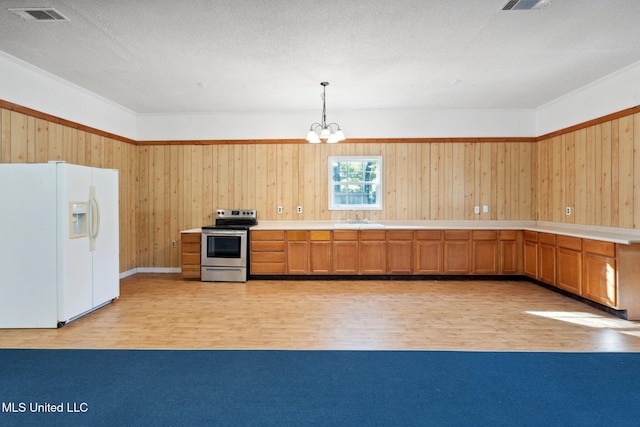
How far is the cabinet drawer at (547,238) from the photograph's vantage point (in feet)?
16.1

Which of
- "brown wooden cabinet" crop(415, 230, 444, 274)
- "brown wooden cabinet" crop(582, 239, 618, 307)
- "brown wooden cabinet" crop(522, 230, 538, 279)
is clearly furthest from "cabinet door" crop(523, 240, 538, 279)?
"brown wooden cabinet" crop(415, 230, 444, 274)

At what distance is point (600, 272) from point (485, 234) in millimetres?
1770

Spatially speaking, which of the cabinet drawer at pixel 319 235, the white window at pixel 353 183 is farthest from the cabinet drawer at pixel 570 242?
the cabinet drawer at pixel 319 235

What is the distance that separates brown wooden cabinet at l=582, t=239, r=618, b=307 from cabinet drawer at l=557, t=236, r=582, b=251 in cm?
8

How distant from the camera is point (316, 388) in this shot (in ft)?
7.90

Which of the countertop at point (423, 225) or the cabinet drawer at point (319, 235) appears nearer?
the countertop at point (423, 225)

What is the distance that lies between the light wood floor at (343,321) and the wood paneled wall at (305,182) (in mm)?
1460

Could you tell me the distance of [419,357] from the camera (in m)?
2.86

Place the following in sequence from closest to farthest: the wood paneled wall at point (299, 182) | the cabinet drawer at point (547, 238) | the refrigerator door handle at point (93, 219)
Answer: the refrigerator door handle at point (93, 219) < the cabinet drawer at point (547, 238) < the wood paneled wall at point (299, 182)

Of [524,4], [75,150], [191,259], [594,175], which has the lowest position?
[191,259]

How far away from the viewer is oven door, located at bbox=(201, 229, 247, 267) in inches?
224

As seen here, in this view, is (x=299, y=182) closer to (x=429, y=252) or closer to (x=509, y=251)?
(x=429, y=252)

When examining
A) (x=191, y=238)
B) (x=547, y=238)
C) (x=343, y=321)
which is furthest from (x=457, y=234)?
(x=191, y=238)

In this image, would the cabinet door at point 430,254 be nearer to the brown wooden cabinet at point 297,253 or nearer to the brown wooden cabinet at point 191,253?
the brown wooden cabinet at point 297,253
